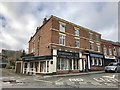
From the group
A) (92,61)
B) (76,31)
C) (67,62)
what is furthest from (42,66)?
(92,61)

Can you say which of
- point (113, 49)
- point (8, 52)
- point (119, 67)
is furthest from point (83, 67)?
point (8, 52)

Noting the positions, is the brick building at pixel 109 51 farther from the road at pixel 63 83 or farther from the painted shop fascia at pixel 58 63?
the road at pixel 63 83

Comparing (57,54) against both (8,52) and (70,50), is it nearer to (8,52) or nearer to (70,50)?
(70,50)

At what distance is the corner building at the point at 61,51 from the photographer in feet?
78.4

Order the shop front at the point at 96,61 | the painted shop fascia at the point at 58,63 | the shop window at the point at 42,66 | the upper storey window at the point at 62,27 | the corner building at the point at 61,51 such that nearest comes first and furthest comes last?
the painted shop fascia at the point at 58,63 → the corner building at the point at 61,51 → the shop window at the point at 42,66 → the upper storey window at the point at 62,27 → the shop front at the point at 96,61

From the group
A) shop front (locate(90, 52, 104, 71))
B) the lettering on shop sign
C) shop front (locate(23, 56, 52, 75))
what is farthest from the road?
shop front (locate(90, 52, 104, 71))

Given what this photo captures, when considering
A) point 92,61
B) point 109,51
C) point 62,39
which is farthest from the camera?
point 109,51

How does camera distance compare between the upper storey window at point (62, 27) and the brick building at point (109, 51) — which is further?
the brick building at point (109, 51)

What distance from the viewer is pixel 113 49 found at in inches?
1560

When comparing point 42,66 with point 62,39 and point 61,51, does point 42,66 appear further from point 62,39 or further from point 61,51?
point 62,39

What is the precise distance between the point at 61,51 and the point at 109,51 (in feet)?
60.8

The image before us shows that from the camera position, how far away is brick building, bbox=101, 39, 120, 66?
36844mm

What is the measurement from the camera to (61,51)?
2434 centimetres

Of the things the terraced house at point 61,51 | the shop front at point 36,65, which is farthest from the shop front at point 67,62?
the shop front at point 36,65
